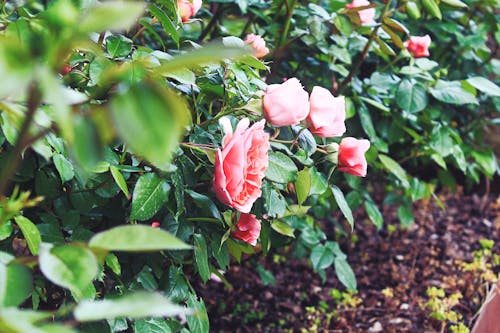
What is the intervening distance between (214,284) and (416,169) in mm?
1139

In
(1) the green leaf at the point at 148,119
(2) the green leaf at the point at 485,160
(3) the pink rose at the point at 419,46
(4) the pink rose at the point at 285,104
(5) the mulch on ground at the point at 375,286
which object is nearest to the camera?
(1) the green leaf at the point at 148,119

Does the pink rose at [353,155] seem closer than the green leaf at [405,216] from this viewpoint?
Yes

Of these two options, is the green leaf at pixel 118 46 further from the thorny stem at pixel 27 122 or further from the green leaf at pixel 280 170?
the thorny stem at pixel 27 122

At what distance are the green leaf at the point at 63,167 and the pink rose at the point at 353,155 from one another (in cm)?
44

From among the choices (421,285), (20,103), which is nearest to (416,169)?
(421,285)

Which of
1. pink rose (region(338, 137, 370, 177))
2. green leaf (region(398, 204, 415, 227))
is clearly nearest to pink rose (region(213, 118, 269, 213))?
pink rose (region(338, 137, 370, 177))

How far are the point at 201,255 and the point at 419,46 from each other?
104cm

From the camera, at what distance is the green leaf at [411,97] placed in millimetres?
1799

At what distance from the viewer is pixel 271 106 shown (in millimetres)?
Answer: 954

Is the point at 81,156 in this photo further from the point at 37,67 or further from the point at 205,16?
the point at 205,16

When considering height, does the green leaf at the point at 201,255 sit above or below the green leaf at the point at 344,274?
above

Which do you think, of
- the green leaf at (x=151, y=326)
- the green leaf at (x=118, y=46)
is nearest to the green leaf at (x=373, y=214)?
the green leaf at (x=151, y=326)

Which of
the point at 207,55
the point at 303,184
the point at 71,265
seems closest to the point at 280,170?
A: the point at 303,184

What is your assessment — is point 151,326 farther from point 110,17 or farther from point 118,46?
point 110,17
